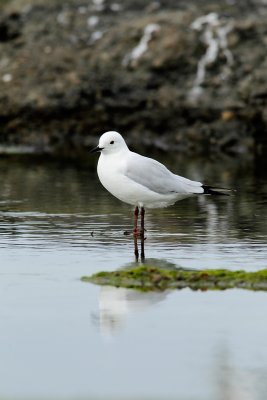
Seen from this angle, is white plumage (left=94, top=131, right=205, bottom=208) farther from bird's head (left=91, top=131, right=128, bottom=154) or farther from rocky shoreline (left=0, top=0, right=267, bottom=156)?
rocky shoreline (left=0, top=0, right=267, bottom=156)

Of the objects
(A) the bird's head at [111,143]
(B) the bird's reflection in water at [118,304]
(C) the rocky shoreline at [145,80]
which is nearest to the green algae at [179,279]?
(B) the bird's reflection in water at [118,304]

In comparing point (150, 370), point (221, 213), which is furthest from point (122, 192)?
point (150, 370)

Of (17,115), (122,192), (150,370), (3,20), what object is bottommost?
(150,370)

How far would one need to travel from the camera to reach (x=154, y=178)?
10.1 metres

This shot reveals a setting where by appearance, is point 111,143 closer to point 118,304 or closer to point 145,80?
point 118,304

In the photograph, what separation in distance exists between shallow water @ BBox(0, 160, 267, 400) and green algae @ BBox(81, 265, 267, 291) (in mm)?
156

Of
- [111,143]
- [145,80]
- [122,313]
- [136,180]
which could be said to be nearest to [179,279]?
[122,313]

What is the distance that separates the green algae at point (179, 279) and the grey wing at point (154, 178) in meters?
2.06

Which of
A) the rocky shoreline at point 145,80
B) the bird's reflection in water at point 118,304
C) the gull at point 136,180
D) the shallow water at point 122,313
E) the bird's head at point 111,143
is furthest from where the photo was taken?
the rocky shoreline at point 145,80

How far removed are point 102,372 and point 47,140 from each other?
16.2 m

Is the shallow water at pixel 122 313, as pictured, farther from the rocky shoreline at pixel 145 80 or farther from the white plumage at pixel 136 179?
the rocky shoreline at pixel 145 80

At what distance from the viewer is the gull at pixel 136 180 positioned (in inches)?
392

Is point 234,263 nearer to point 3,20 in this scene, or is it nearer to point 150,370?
point 150,370

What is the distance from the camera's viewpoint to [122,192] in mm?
9961
